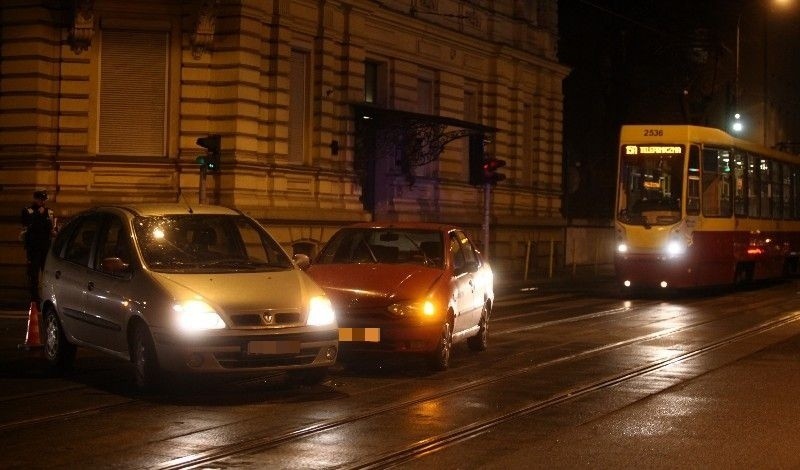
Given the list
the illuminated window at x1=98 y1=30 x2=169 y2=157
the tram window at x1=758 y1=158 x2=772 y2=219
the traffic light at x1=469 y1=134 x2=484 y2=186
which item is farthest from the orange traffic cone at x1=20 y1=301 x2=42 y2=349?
the traffic light at x1=469 y1=134 x2=484 y2=186

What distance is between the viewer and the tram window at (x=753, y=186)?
3256cm

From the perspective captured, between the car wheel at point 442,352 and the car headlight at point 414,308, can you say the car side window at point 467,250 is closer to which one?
the car wheel at point 442,352

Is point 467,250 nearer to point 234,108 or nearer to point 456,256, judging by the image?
point 456,256

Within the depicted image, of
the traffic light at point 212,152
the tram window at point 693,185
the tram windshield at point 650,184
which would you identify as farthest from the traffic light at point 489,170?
the traffic light at point 212,152

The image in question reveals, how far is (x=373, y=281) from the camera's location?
14.6m

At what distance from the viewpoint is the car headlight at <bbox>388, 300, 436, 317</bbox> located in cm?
1432

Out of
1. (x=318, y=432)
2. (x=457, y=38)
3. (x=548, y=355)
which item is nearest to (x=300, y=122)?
(x=457, y=38)

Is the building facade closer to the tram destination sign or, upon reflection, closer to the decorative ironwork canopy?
the decorative ironwork canopy

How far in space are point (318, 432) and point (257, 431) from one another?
460 millimetres

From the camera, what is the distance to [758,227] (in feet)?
110

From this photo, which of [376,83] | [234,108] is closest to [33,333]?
[234,108]

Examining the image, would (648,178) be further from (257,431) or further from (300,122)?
(257,431)

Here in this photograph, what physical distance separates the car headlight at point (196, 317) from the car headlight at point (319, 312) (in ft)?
2.99

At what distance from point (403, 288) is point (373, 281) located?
A: 1.17 ft
